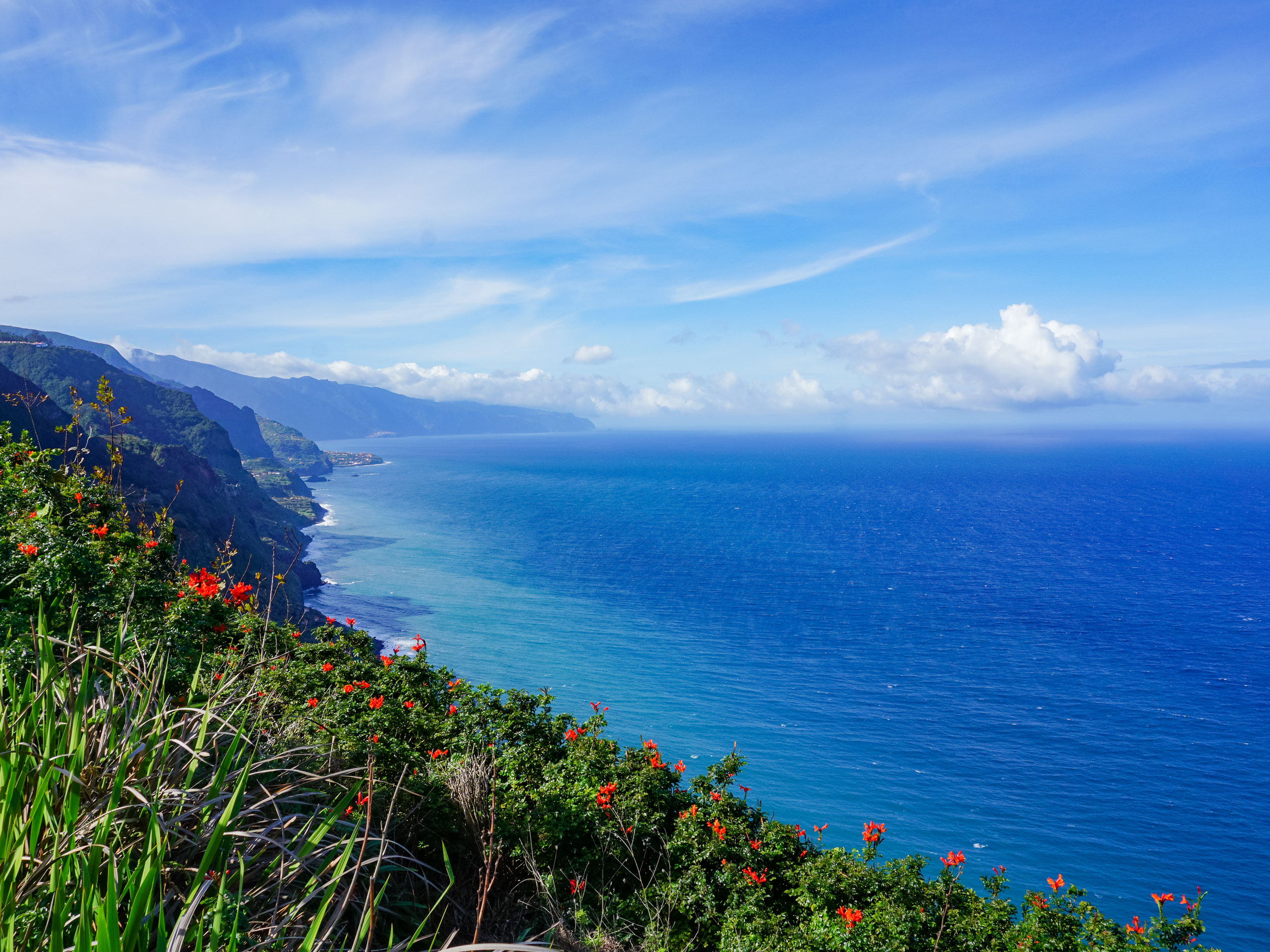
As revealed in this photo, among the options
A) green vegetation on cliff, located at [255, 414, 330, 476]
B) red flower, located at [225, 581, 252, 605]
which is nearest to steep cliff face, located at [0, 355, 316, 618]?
red flower, located at [225, 581, 252, 605]

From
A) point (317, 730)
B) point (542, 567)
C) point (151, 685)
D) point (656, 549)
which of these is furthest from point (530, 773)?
point (656, 549)

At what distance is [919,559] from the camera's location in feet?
243

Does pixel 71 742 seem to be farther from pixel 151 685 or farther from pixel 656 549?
pixel 656 549

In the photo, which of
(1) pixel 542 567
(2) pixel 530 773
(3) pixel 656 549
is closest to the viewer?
(2) pixel 530 773

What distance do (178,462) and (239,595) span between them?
224 feet

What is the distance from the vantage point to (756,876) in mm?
8258

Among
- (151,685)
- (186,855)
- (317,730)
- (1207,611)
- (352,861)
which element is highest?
(151,685)

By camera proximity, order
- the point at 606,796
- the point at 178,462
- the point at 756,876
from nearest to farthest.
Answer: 1. the point at 756,876
2. the point at 606,796
3. the point at 178,462

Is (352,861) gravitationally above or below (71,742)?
below

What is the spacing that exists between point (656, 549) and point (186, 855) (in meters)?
77.2

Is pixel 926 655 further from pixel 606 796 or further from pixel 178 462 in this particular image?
pixel 178 462

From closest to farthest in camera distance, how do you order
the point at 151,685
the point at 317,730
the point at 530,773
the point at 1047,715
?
the point at 151,685 → the point at 317,730 → the point at 530,773 → the point at 1047,715

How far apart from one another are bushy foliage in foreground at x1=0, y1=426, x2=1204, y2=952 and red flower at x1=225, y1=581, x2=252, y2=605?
0.05 meters

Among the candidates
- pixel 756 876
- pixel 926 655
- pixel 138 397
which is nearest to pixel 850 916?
pixel 756 876
